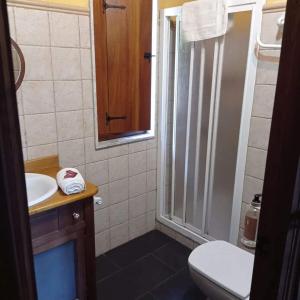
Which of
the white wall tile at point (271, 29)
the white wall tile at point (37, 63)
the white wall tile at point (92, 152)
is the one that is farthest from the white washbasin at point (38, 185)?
the white wall tile at point (271, 29)

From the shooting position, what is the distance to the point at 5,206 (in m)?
0.55

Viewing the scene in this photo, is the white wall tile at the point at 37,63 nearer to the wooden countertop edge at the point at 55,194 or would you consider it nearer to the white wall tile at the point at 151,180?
the wooden countertop edge at the point at 55,194

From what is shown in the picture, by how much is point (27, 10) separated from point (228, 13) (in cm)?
117

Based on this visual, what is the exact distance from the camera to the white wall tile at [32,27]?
61.0 inches

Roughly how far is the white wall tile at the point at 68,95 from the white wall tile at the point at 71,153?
23 cm

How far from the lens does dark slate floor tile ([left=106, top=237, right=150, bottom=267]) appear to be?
7.38ft

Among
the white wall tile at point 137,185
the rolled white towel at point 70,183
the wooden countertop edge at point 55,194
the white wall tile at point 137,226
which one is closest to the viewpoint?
the wooden countertop edge at point 55,194

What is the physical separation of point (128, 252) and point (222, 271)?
980 millimetres

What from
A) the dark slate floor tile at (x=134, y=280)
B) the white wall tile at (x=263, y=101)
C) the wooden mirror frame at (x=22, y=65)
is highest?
the wooden mirror frame at (x=22, y=65)

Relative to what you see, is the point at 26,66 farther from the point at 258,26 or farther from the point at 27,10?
the point at 258,26

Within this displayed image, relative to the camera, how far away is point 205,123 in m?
2.09

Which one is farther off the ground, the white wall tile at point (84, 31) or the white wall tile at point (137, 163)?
the white wall tile at point (84, 31)

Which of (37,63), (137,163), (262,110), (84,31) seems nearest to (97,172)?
(137,163)

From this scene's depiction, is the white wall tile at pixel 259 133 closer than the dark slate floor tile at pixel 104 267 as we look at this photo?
Yes
